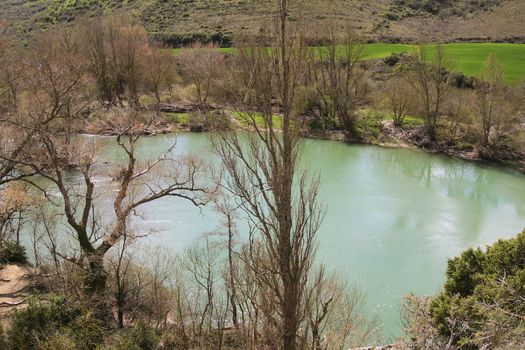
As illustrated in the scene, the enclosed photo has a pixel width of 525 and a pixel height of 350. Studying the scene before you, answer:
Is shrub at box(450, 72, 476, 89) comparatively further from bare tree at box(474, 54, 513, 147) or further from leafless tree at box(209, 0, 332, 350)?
leafless tree at box(209, 0, 332, 350)

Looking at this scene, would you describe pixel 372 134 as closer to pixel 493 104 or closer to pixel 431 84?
pixel 431 84

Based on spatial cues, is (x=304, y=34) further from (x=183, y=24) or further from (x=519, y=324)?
→ (x=183, y=24)

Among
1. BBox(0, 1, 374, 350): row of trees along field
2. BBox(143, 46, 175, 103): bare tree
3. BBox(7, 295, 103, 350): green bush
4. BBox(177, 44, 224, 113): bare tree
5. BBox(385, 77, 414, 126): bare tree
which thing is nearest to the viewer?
BBox(0, 1, 374, 350): row of trees along field

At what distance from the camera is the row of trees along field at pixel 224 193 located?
337 inches

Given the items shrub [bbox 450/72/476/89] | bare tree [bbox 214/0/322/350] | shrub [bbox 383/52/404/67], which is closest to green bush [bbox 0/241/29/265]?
bare tree [bbox 214/0/322/350]

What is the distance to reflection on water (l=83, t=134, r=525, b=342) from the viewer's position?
57.0 ft

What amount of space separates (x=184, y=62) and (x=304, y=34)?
137 ft

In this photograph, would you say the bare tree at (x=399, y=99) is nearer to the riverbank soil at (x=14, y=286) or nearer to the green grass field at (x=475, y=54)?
the green grass field at (x=475, y=54)

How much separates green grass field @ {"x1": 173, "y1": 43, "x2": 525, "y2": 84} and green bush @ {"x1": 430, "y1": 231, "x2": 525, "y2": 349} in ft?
113

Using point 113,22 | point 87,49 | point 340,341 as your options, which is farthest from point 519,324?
point 113,22

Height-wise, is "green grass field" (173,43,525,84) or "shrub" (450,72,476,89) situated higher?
"green grass field" (173,43,525,84)

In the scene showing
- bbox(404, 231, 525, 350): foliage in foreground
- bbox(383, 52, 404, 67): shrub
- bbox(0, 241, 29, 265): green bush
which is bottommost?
bbox(0, 241, 29, 265): green bush

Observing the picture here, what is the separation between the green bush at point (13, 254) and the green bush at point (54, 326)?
5.10 m

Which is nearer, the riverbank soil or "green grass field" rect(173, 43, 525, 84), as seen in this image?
the riverbank soil
